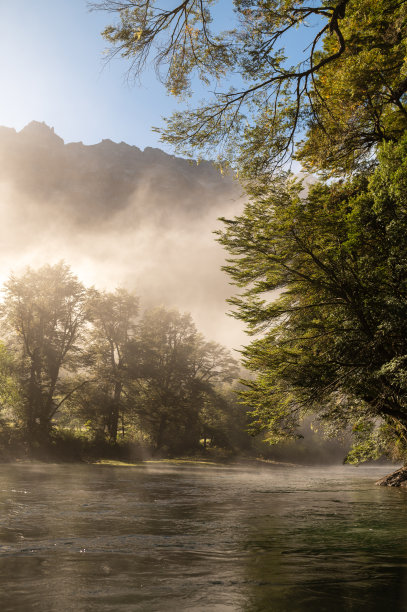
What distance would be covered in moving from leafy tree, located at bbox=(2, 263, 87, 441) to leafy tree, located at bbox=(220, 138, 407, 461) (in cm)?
2794

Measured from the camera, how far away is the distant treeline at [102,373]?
42.4m

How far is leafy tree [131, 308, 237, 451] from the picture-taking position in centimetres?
5441

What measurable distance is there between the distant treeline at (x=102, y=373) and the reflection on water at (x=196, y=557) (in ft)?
99.4

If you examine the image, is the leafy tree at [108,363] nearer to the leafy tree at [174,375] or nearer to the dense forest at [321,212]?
the leafy tree at [174,375]

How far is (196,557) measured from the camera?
7.16 metres

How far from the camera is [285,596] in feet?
16.9

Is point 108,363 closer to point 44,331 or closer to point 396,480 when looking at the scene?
point 44,331

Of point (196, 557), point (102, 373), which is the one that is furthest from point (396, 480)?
point (102, 373)

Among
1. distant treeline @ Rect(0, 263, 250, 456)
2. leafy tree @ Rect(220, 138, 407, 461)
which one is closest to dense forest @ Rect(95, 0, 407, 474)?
leafy tree @ Rect(220, 138, 407, 461)

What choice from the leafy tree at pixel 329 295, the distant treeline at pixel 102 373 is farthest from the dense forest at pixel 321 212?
the distant treeline at pixel 102 373

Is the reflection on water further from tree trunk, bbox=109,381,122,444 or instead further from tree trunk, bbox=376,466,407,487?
tree trunk, bbox=109,381,122,444

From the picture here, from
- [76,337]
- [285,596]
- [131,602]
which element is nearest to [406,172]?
[285,596]

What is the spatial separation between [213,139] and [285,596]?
404 inches

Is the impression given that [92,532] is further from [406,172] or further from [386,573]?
[406,172]
